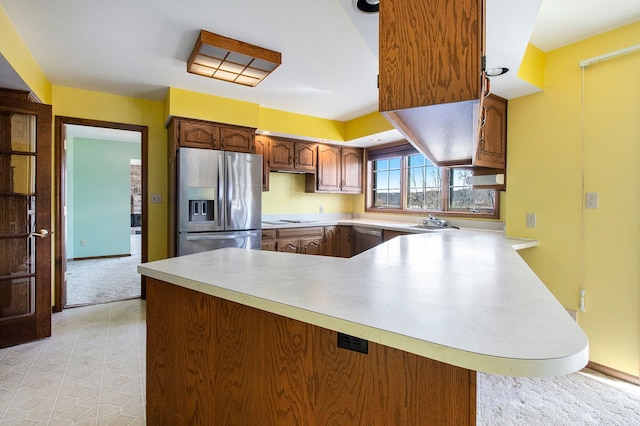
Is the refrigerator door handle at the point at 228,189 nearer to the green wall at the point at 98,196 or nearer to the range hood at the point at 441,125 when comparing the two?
the range hood at the point at 441,125

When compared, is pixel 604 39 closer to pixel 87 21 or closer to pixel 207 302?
pixel 207 302

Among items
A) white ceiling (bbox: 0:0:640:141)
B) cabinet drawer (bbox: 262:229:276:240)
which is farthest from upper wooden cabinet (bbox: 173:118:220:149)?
cabinet drawer (bbox: 262:229:276:240)

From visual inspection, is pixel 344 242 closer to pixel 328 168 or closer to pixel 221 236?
pixel 328 168

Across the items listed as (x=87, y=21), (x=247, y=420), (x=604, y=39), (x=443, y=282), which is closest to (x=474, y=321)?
(x=443, y=282)

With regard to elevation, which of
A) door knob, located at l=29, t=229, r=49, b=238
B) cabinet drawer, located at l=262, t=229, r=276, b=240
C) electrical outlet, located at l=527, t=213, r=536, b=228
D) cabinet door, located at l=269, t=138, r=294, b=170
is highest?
cabinet door, located at l=269, t=138, r=294, b=170

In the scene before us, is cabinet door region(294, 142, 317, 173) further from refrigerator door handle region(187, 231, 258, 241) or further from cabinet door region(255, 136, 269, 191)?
refrigerator door handle region(187, 231, 258, 241)

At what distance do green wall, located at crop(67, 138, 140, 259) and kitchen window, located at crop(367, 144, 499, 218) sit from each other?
16.2 feet

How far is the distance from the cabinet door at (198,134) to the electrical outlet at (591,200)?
11.3 ft

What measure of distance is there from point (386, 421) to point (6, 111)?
11.2ft

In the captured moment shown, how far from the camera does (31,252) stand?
2.62m

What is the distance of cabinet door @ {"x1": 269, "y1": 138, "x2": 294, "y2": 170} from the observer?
4336 mm

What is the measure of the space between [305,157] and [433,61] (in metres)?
3.56

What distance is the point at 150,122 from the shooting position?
3.75 m

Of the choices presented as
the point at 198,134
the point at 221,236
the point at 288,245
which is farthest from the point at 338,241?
the point at 198,134
